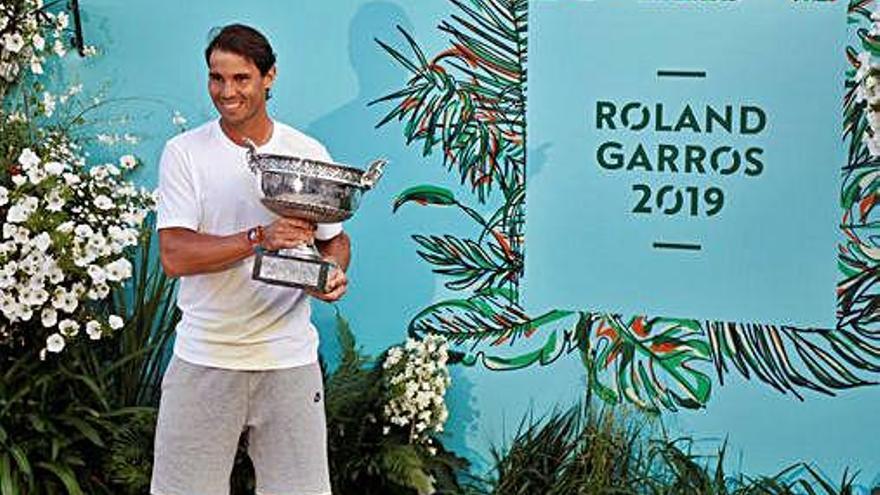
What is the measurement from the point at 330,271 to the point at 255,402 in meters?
0.42

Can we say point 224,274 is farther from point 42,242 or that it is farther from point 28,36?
point 28,36

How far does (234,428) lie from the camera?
3908mm

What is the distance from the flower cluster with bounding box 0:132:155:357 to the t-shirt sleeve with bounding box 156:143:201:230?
82 cm

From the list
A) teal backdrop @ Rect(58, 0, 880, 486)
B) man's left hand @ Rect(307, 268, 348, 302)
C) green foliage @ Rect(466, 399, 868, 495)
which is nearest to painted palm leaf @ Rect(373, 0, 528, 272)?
teal backdrop @ Rect(58, 0, 880, 486)

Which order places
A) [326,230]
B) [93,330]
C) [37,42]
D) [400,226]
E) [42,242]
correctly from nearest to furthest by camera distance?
[326,230], [42,242], [93,330], [400,226], [37,42]

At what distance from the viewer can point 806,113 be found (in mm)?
4500

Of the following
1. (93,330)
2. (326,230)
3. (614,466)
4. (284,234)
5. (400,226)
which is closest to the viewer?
(284,234)

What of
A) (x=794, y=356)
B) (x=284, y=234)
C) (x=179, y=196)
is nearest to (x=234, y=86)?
(x=179, y=196)

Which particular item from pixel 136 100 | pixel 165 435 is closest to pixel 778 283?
pixel 165 435

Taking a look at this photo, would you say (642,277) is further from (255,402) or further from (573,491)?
(255,402)

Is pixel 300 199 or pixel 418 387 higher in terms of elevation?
pixel 300 199

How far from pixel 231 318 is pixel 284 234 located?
0.31 m

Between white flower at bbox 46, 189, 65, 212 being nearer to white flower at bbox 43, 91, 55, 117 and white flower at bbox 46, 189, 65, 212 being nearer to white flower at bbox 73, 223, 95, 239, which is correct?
white flower at bbox 73, 223, 95, 239

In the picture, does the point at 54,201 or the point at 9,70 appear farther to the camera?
the point at 9,70
